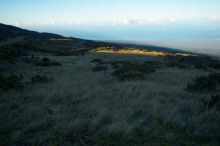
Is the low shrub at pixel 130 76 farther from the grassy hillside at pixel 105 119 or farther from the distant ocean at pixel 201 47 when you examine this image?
the distant ocean at pixel 201 47

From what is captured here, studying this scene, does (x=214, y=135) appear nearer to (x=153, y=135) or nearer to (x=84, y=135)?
(x=153, y=135)

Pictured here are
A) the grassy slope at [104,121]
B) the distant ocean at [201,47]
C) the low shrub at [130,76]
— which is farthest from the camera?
the distant ocean at [201,47]

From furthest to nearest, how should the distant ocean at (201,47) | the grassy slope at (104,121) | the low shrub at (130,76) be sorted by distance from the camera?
1. the distant ocean at (201,47)
2. the low shrub at (130,76)
3. the grassy slope at (104,121)

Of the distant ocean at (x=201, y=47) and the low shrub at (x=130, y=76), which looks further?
the distant ocean at (x=201, y=47)

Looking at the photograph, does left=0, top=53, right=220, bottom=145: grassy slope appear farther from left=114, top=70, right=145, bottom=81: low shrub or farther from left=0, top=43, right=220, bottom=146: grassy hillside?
left=114, top=70, right=145, bottom=81: low shrub

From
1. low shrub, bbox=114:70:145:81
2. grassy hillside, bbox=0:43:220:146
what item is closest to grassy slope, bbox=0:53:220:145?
grassy hillside, bbox=0:43:220:146

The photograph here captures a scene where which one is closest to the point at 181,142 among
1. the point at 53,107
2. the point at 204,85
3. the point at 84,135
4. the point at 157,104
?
the point at 84,135

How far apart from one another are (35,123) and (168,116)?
3190mm

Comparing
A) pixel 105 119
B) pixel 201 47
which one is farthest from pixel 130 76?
pixel 201 47

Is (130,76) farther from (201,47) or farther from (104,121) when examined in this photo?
(201,47)

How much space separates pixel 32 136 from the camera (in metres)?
4.49

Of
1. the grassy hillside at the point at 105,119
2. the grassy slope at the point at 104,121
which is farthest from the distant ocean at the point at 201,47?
the grassy slope at the point at 104,121

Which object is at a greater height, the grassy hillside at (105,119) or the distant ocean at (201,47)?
the distant ocean at (201,47)

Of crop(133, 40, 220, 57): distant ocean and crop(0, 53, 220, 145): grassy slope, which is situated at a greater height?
crop(133, 40, 220, 57): distant ocean
